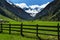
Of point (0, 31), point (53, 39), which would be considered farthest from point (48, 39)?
point (0, 31)

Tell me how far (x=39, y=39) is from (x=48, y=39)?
54.0 inches

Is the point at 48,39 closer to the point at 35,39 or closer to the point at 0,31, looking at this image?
the point at 35,39

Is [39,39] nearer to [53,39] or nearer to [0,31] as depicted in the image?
[53,39]

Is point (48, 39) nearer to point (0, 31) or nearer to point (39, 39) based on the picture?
point (39, 39)

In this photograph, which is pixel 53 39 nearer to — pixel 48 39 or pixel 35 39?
pixel 48 39

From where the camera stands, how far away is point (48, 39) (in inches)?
974

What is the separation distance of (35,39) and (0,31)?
12167 millimetres

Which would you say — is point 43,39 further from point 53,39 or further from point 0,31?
point 0,31

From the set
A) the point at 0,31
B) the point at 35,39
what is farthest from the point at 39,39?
the point at 0,31

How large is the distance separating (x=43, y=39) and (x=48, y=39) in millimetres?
719

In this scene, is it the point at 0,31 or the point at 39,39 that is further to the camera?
the point at 0,31

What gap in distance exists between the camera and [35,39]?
23.7 m

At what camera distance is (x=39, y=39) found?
24031mm

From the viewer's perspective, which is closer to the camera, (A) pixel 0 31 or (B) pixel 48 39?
(B) pixel 48 39
